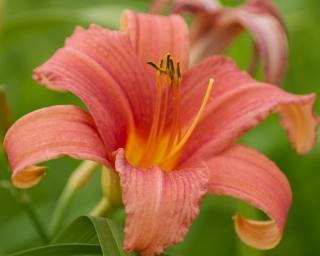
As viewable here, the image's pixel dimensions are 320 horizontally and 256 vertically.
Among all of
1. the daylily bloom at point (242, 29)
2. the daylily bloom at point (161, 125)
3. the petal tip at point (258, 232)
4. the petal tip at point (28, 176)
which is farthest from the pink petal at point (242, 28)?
the petal tip at point (28, 176)

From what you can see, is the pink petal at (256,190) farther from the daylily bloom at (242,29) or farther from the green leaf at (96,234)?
the daylily bloom at (242,29)

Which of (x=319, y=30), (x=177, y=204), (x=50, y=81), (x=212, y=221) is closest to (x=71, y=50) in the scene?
(x=50, y=81)

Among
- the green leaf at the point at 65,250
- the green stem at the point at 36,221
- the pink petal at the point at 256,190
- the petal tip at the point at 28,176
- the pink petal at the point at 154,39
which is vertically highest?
the pink petal at the point at 154,39

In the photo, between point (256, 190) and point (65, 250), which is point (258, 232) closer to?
point (256, 190)

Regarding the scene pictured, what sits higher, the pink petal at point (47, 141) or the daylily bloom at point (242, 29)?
the pink petal at point (47, 141)

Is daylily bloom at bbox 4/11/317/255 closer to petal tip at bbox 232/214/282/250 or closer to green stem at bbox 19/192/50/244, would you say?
petal tip at bbox 232/214/282/250

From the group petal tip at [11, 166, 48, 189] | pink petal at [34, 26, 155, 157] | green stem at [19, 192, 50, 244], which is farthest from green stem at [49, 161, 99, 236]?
petal tip at [11, 166, 48, 189]
